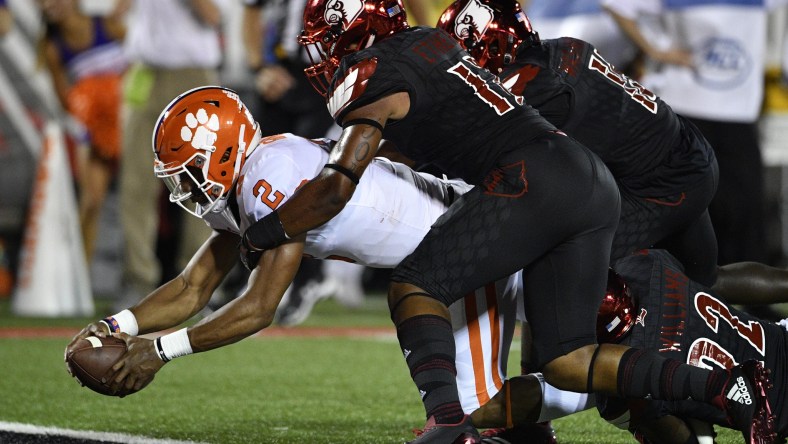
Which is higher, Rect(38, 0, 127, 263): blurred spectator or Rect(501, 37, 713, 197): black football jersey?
Rect(501, 37, 713, 197): black football jersey

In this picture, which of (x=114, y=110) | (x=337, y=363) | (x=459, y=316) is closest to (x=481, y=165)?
(x=459, y=316)

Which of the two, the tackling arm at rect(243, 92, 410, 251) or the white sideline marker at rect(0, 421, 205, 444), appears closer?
the tackling arm at rect(243, 92, 410, 251)

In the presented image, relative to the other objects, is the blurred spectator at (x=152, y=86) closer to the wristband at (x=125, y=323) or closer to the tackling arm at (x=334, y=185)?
the wristband at (x=125, y=323)

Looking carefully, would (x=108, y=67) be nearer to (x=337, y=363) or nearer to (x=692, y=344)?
(x=337, y=363)

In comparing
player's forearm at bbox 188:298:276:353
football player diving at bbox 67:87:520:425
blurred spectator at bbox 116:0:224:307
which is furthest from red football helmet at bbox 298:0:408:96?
blurred spectator at bbox 116:0:224:307

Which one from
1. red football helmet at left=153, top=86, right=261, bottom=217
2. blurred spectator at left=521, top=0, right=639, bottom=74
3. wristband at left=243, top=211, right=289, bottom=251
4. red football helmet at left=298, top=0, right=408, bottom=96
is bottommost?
wristband at left=243, top=211, right=289, bottom=251

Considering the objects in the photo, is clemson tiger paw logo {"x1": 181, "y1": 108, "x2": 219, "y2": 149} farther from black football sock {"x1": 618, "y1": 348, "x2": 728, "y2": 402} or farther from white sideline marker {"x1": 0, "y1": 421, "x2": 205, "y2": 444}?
black football sock {"x1": 618, "y1": 348, "x2": 728, "y2": 402}

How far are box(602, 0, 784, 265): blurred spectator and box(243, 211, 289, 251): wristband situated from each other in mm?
3642

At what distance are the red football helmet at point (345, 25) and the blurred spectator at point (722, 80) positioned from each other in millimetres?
3182

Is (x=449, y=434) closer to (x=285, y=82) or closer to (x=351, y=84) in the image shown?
(x=351, y=84)

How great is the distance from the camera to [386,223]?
3.68 metres

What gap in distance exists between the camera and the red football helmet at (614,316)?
12.1 feet

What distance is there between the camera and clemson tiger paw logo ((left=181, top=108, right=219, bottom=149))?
11.9 feet

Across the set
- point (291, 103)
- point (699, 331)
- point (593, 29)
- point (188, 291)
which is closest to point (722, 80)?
point (593, 29)
